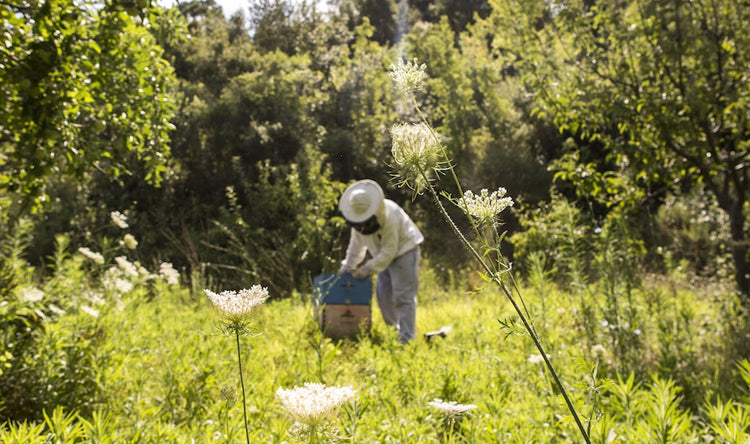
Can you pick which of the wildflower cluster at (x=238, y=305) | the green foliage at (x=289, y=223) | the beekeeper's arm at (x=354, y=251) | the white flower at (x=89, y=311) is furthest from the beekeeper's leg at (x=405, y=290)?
the wildflower cluster at (x=238, y=305)

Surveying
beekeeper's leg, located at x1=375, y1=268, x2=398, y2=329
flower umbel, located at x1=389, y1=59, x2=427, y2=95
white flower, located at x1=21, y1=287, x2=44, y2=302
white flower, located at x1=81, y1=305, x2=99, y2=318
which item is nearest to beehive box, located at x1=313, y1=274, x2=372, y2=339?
beekeeper's leg, located at x1=375, y1=268, x2=398, y2=329

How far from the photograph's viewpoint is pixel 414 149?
108cm

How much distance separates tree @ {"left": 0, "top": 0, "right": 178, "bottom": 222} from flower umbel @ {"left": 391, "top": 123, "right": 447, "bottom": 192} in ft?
8.01

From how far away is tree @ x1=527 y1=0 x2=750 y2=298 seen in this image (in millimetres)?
4707

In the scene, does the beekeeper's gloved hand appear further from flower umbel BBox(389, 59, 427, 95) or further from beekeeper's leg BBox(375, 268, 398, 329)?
flower umbel BBox(389, 59, 427, 95)

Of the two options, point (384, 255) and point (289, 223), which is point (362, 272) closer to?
point (384, 255)

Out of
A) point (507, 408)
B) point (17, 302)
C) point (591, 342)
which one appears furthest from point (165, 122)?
point (591, 342)

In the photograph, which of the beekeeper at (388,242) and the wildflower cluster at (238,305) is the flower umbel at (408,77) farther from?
the beekeeper at (388,242)

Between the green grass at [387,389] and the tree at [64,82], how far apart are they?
3.05 ft

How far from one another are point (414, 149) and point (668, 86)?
4.75 meters

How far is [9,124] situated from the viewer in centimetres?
310

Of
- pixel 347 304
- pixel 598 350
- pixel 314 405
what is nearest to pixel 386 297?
pixel 347 304

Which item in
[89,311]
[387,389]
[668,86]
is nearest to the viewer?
[387,389]

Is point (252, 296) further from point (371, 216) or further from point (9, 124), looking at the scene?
point (371, 216)
